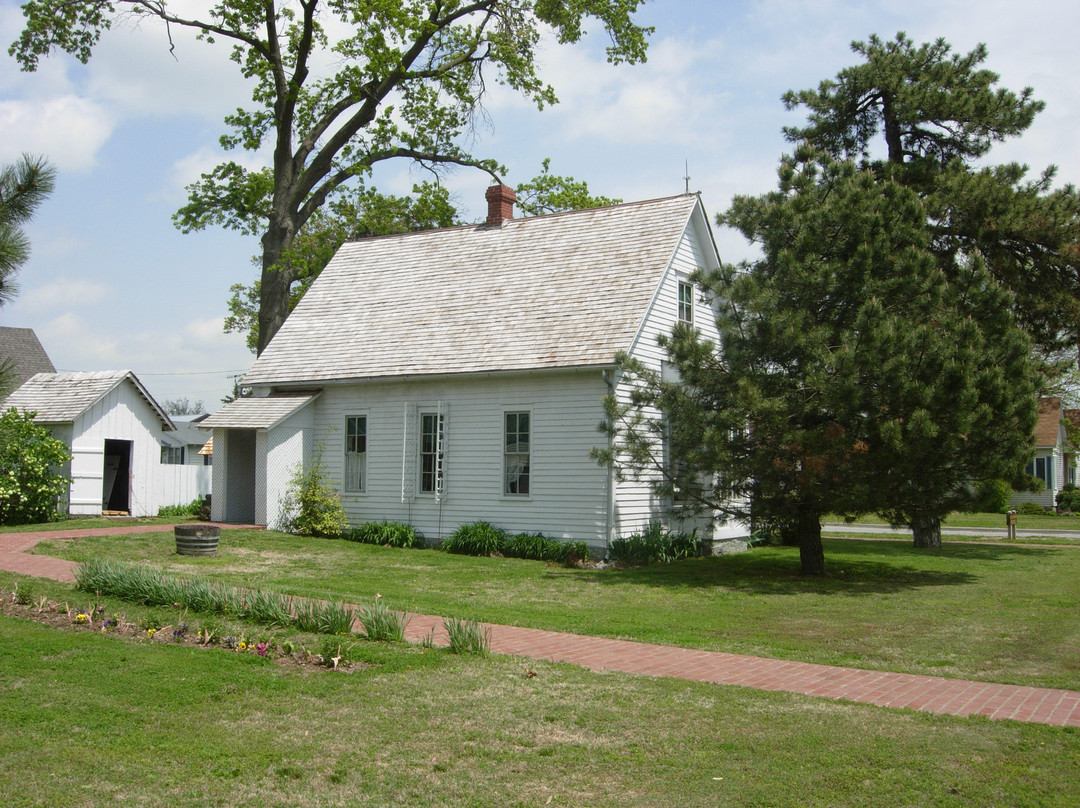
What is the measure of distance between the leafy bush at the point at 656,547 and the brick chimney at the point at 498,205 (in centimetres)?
920

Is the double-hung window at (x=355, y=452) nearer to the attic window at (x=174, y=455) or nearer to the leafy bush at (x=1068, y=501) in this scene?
the leafy bush at (x=1068, y=501)

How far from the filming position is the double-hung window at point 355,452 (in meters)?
21.4

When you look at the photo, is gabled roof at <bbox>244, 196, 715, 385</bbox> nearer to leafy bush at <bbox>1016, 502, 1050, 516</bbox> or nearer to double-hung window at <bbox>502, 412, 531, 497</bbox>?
double-hung window at <bbox>502, 412, 531, 497</bbox>

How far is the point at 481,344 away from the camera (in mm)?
19781

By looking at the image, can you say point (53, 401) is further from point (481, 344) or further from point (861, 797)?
point (861, 797)

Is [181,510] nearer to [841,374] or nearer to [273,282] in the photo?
[273,282]

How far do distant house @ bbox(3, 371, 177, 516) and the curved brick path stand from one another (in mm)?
15032

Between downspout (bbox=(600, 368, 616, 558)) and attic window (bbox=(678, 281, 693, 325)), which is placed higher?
attic window (bbox=(678, 281, 693, 325))

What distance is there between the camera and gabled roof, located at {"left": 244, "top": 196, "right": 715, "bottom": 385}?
61.6ft

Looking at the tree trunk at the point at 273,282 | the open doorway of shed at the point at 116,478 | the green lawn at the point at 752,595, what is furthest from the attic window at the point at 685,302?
the open doorway of shed at the point at 116,478

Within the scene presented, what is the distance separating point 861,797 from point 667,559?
13.5 meters

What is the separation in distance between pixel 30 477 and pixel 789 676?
724 inches

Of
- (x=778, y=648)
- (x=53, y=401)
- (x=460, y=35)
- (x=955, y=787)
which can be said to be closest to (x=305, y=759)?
(x=955, y=787)

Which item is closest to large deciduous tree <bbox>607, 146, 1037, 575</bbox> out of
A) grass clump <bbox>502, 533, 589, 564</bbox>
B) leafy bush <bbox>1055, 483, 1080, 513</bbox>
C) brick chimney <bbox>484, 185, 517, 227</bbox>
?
grass clump <bbox>502, 533, 589, 564</bbox>
